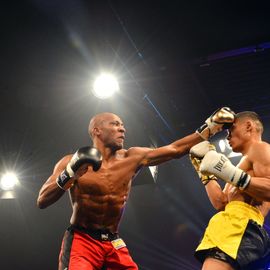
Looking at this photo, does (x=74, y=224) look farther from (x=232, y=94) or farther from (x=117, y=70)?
(x=232, y=94)

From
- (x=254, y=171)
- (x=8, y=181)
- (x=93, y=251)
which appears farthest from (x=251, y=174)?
(x=8, y=181)

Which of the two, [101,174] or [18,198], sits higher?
[18,198]

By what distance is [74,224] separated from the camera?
2.99m

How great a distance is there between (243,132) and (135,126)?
2.15 m

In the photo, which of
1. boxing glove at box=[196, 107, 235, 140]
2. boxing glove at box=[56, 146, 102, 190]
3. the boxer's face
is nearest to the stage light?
the boxer's face

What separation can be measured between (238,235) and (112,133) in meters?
1.51

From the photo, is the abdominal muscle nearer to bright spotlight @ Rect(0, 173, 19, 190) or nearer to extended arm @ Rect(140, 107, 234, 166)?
extended arm @ Rect(140, 107, 234, 166)

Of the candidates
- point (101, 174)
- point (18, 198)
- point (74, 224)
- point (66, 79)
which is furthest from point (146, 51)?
point (18, 198)

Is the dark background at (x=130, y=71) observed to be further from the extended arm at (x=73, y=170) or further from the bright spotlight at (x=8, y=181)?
the extended arm at (x=73, y=170)

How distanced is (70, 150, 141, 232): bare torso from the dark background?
1.33m

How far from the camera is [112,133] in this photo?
346cm

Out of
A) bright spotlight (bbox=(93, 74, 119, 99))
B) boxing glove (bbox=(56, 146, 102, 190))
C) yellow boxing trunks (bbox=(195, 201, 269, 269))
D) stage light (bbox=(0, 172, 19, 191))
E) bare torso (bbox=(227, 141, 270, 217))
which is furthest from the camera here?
stage light (bbox=(0, 172, 19, 191))

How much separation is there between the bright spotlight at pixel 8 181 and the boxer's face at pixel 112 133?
2.87 meters

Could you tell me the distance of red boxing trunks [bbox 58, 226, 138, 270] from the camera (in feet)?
9.16
